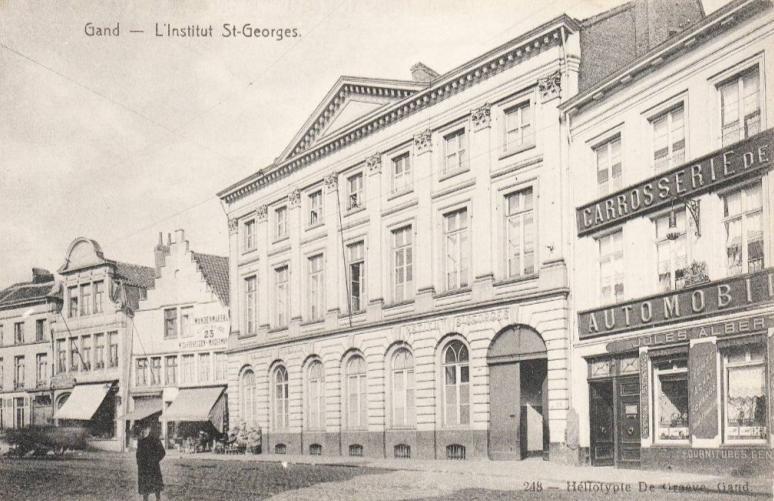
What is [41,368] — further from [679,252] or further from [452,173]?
[679,252]

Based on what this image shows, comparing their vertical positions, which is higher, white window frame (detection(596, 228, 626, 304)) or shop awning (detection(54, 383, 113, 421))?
white window frame (detection(596, 228, 626, 304))

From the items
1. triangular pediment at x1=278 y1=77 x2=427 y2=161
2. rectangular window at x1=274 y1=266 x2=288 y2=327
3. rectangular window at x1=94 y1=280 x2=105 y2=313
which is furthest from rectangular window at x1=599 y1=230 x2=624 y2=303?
rectangular window at x1=94 y1=280 x2=105 y2=313

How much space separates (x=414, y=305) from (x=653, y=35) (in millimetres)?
10970

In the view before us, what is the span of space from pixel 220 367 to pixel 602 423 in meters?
23.6

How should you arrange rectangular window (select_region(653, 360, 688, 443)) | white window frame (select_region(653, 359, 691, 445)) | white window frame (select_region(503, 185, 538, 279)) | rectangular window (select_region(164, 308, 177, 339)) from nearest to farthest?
1. white window frame (select_region(653, 359, 691, 445))
2. rectangular window (select_region(653, 360, 688, 443))
3. white window frame (select_region(503, 185, 538, 279))
4. rectangular window (select_region(164, 308, 177, 339))

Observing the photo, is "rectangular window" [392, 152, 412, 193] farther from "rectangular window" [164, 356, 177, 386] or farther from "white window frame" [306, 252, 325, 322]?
"rectangular window" [164, 356, 177, 386]

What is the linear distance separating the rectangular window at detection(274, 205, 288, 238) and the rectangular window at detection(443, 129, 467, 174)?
10392 millimetres

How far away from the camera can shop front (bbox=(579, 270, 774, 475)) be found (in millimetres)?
16297

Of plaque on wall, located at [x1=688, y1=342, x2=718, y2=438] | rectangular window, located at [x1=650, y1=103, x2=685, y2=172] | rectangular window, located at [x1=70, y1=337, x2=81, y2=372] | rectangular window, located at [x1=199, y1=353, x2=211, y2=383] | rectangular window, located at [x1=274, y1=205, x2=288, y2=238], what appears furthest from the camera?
rectangular window, located at [x1=70, y1=337, x2=81, y2=372]

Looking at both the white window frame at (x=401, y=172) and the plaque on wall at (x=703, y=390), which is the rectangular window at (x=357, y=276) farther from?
the plaque on wall at (x=703, y=390)

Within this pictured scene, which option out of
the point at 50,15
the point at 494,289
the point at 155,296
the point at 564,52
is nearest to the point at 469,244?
the point at 494,289

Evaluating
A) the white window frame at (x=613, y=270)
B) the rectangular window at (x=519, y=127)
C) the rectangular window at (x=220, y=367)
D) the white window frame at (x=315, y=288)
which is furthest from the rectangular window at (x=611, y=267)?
the rectangular window at (x=220, y=367)

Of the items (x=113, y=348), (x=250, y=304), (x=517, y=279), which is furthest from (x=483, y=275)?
(x=113, y=348)

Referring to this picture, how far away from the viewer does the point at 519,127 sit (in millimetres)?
25062
